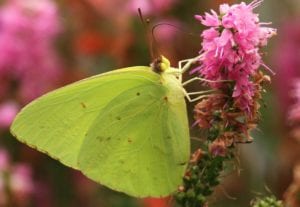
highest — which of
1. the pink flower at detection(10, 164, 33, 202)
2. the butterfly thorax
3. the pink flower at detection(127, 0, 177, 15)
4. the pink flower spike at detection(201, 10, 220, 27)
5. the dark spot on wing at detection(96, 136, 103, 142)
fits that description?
the pink flower spike at detection(201, 10, 220, 27)

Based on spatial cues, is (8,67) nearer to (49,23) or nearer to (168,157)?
(49,23)

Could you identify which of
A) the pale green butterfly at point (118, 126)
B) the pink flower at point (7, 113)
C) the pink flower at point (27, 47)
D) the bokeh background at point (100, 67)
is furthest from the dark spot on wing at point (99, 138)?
the pink flower at point (27, 47)

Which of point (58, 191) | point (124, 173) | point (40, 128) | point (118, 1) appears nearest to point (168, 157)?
point (124, 173)

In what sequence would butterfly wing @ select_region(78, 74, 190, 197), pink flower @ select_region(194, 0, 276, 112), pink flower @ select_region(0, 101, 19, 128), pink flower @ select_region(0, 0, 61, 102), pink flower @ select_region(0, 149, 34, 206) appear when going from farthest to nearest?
pink flower @ select_region(0, 0, 61, 102), pink flower @ select_region(0, 101, 19, 128), pink flower @ select_region(0, 149, 34, 206), butterfly wing @ select_region(78, 74, 190, 197), pink flower @ select_region(194, 0, 276, 112)

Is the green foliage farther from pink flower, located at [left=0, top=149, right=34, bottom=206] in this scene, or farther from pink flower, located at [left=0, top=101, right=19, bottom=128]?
pink flower, located at [left=0, top=101, right=19, bottom=128]

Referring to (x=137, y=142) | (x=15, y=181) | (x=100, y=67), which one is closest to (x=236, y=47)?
(x=137, y=142)

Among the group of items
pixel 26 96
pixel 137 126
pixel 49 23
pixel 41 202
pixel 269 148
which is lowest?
pixel 41 202

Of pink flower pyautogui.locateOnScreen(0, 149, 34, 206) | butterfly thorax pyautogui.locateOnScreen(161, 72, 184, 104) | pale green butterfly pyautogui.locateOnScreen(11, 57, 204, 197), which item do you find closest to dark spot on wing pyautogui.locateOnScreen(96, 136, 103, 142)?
pale green butterfly pyautogui.locateOnScreen(11, 57, 204, 197)

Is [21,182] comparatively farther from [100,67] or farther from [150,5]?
[150,5]
